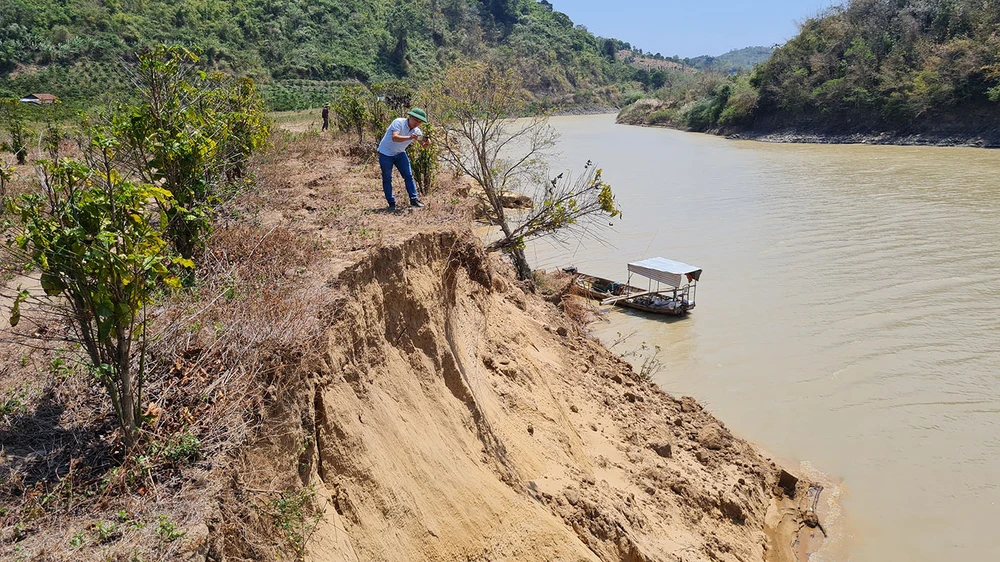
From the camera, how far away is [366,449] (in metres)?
4.41

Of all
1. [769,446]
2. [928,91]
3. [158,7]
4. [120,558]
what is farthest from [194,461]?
[158,7]

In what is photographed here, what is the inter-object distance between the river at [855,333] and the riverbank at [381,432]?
145cm

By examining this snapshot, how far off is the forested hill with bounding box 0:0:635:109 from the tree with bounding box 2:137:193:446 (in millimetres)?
14482

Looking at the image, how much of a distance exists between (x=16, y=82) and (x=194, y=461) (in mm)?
41730

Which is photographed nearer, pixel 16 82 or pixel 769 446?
pixel 769 446

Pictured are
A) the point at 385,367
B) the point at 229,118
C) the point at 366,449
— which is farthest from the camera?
the point at 229,118

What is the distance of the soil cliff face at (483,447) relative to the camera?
4281 mm

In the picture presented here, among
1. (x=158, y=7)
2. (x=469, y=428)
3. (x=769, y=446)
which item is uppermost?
(x=158, y=7)

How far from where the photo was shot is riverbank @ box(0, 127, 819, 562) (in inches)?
127

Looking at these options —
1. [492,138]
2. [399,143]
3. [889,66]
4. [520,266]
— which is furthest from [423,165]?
[889,66]

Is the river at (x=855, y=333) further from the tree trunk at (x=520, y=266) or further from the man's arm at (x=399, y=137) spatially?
the man's arm at (x=399, y=137)

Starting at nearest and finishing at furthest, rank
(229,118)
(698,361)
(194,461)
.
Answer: (194,461) < (229,118) < (698,361)

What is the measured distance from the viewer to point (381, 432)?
182 inches

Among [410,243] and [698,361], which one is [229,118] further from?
A: [698,361]
